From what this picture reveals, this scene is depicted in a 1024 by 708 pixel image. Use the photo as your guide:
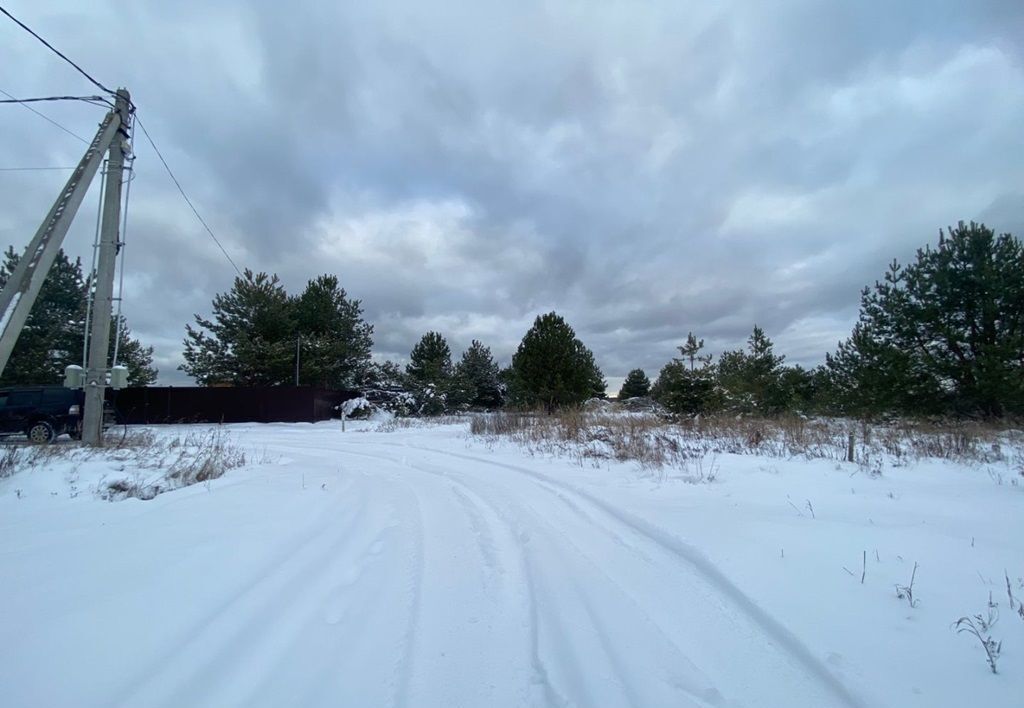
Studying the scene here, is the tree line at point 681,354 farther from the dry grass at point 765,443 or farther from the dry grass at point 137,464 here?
the dry grass at point 137,464

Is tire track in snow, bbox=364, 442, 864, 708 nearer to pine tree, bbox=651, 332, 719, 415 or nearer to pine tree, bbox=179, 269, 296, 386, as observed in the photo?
pine tree, bbox=651, 332, 719, 415

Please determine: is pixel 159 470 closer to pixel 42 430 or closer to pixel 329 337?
pixel 42 430

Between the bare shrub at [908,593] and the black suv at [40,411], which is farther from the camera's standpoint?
the black suv at [40,411]

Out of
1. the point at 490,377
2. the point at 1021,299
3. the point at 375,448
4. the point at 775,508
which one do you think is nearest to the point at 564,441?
the point at 375,448

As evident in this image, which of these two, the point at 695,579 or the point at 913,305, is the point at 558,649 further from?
the point at 913,305

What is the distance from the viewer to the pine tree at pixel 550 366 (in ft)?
91.9

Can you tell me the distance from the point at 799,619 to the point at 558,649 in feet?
4.80

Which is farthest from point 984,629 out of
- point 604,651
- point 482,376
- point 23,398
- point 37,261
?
point 482,376

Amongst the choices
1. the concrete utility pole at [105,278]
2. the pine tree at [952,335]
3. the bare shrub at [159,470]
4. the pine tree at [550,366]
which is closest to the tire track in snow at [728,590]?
the bare shrub at [159,470]

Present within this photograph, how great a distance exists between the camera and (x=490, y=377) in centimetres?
4225

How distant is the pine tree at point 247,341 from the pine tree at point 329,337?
1.31 meters

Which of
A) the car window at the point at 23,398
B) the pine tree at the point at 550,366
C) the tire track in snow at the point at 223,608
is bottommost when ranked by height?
the tire track in snow at the point at 223,608

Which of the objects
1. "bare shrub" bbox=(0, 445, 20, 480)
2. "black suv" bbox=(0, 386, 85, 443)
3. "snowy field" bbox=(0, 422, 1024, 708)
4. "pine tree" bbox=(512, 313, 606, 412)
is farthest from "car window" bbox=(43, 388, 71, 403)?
"pine tree" bbox=(512, 313, 606, 412)

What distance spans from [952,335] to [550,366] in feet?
58.5
